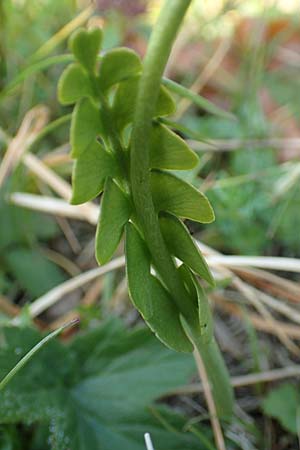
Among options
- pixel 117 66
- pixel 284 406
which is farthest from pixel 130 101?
pixel 284 406

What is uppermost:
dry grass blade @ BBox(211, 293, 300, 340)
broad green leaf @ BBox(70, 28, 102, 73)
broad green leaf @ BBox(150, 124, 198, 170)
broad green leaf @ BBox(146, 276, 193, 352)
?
broad green leaf @ BBox(70, 28, 102, 73)

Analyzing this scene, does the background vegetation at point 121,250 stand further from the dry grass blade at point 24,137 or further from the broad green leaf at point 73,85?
the broad green leaf at point 73,85

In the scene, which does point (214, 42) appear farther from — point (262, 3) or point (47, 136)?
point (47, 136)

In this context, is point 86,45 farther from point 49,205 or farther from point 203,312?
point 49,205

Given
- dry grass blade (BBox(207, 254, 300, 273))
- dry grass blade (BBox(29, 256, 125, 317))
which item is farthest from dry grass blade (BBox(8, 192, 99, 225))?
dry grass blade (BBox(207, 254, 300, 273))

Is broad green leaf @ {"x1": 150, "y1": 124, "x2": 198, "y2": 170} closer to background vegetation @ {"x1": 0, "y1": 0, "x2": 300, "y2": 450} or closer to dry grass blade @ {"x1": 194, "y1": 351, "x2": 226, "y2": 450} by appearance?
background vegetation @ {"x1": 0, "y1": 0, "x2": 300, "y2": 450}
